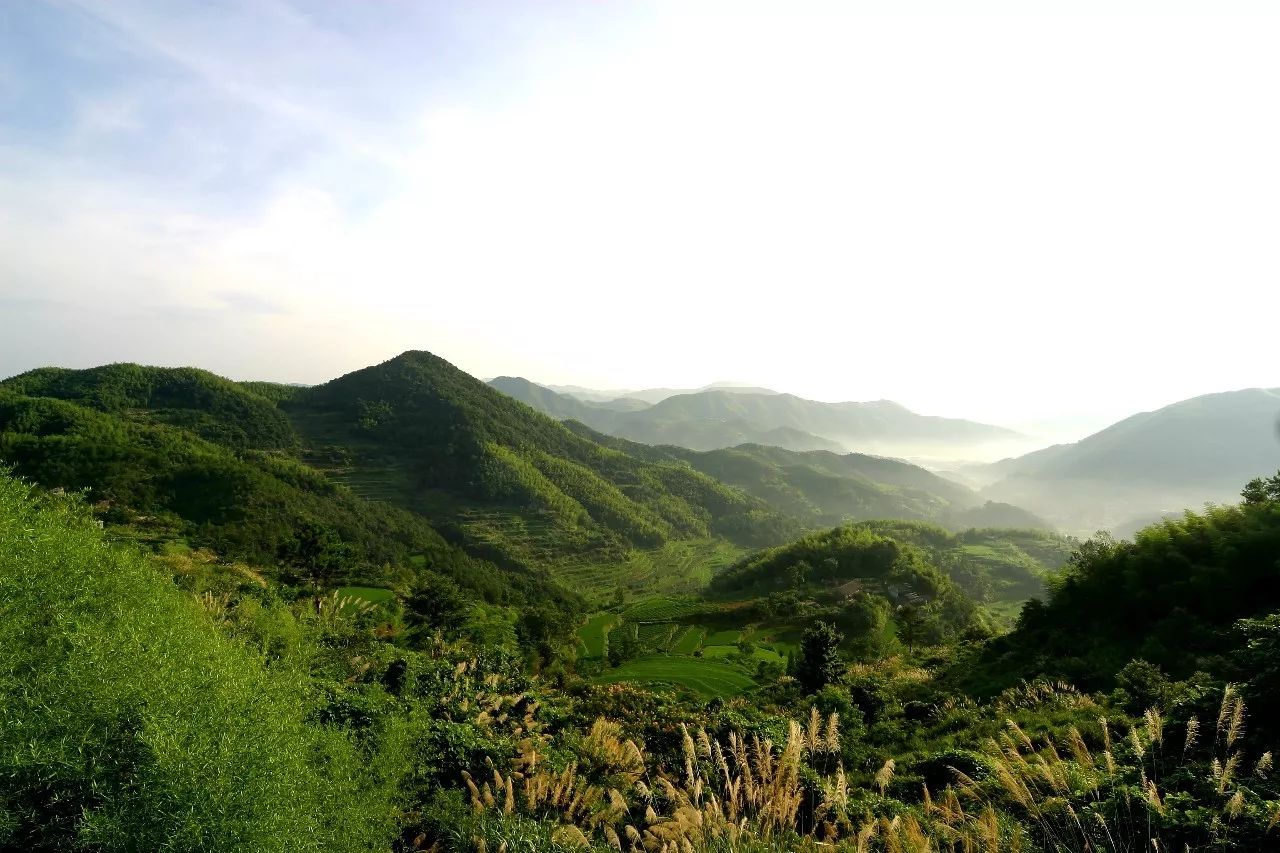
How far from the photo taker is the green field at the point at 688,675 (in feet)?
148

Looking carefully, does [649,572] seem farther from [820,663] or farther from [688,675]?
[820,663]

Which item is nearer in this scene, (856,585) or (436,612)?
(436,612)

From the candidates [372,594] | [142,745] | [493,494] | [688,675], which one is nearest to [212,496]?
[372,594]

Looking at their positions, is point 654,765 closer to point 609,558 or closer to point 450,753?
point 450,753

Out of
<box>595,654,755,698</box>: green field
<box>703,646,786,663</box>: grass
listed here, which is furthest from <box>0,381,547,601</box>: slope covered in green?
<box>703,646,786,663</box>: grass

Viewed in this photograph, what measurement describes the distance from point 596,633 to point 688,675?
30.0 metres

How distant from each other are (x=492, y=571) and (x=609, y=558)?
4386 centimetres

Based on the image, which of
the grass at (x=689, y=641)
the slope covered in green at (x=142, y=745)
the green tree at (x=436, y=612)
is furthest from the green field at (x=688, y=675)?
the slope covered in green at (x=142, y=745)

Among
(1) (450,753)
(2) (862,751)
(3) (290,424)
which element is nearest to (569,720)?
(1) (450,753)

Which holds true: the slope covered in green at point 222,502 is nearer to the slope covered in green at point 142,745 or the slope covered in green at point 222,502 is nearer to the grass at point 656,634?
the grass at point 656,634

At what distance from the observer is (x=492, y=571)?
Answer: 385 ft

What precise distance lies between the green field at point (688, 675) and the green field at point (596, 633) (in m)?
11.1

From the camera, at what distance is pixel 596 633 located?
76.4 m

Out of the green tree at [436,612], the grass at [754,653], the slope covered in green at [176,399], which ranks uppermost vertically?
the slope covered in green at [176,399]
